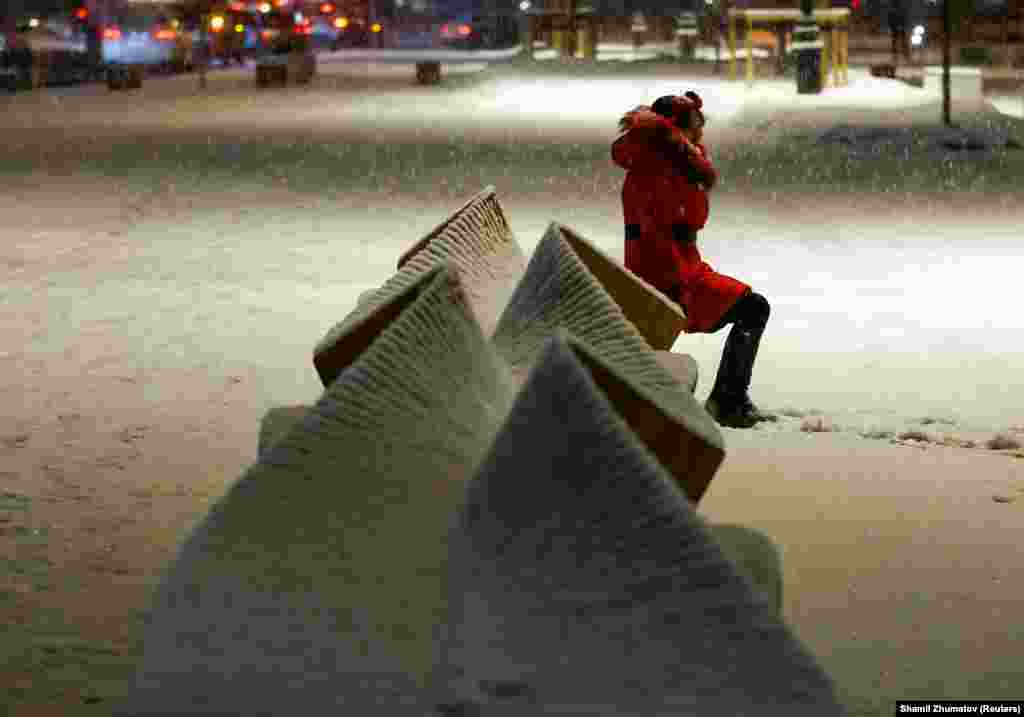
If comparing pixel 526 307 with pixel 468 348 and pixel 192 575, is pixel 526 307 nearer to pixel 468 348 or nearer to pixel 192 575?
pixel 468 348

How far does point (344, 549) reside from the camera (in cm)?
359

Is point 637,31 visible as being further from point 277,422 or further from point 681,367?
point 277,422

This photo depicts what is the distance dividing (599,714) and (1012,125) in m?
21.5

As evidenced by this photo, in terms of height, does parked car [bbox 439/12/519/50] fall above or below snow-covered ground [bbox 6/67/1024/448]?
above

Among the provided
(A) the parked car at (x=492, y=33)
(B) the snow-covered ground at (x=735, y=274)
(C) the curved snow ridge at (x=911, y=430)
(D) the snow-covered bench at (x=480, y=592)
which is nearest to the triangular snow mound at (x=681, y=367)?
(C) the curved snow ridge at (x=911, y=430)

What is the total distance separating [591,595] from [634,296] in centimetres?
280

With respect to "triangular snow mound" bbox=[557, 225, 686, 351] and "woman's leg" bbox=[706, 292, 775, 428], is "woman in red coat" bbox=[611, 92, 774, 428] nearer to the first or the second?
"woman's leg" bbox=[706, 292, 775, 428]

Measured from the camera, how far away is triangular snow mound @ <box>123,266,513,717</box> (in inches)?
131

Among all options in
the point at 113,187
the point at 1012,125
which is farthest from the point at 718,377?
the point at 1012,125

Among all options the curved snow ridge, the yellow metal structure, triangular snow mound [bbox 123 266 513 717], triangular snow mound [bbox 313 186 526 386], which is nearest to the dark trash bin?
the yellow metal structure

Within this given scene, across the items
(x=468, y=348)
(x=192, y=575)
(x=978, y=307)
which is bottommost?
(x=978, y=307)

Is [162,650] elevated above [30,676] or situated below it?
above

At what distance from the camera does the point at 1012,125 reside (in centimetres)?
2358

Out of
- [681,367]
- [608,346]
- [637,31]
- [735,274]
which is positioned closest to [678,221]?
[681,367]
